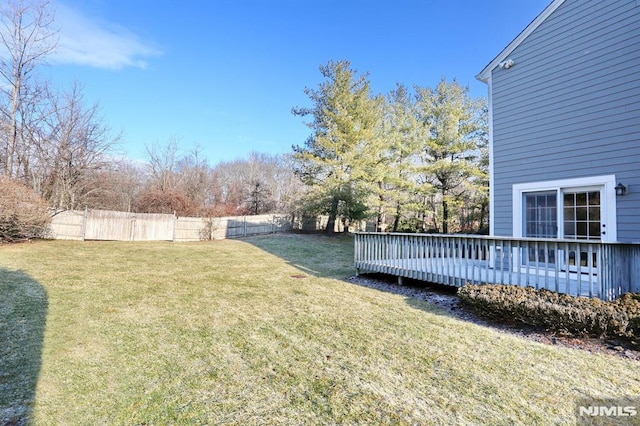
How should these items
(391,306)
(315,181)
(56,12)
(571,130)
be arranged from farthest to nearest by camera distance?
1. (315,181)
2. (56,12)
3. (571,130)
4. (391,306)

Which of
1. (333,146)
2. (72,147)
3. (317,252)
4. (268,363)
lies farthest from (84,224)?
(268,363)

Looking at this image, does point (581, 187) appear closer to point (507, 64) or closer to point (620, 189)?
point (620, 189)

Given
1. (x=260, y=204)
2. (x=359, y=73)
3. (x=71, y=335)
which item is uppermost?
(x=359, y=73)

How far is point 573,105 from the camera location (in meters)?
5.83

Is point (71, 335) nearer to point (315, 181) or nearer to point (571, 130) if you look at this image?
point (571, 130)

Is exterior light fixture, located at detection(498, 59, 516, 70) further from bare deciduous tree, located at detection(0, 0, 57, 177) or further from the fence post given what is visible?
bare deciduous tree, located at detection(0, 0, 57, 177)

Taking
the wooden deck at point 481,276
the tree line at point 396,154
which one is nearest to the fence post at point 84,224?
the tree line at point 396,154

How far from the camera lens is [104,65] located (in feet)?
43.9

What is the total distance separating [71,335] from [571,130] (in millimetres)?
8546

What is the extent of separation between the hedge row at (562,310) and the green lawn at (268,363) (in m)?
0.44

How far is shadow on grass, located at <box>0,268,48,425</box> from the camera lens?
2.27 m

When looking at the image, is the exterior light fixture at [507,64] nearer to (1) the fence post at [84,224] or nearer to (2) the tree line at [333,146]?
(2) the tree line at [333,146]

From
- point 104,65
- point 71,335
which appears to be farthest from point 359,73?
point 71,335

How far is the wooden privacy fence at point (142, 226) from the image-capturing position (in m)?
13.1
